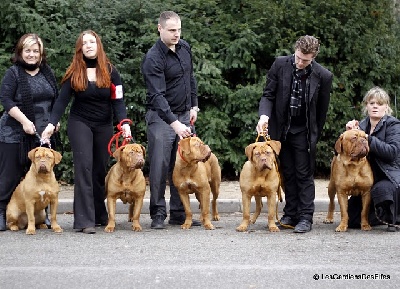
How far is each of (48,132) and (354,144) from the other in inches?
130

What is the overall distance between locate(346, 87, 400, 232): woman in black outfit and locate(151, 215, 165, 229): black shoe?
84.7 inches

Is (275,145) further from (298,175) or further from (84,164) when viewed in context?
(84,164)

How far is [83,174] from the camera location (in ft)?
29.2

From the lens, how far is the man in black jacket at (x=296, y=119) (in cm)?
877

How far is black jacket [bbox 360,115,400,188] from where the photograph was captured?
8.82 m

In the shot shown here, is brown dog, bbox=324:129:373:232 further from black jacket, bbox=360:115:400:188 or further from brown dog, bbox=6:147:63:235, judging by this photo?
brown dog, bbox=6:147:63:235

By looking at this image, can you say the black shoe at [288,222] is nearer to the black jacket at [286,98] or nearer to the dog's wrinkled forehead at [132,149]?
the black jacket at [286,98]

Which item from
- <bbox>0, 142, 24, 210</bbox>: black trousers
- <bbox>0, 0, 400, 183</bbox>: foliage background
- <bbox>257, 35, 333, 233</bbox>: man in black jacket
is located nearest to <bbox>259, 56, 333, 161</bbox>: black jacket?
<bbox>257, 35, 333, 233</bbox>: man in black jacket

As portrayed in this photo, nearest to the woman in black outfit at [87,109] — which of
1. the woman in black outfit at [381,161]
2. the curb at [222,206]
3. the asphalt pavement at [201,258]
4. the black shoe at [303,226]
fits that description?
the asphalt pavement at [201,258]

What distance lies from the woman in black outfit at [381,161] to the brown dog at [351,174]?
12cm

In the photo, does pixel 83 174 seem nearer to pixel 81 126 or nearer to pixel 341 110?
pixel 81 126

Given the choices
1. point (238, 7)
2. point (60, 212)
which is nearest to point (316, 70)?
point (60, 212)

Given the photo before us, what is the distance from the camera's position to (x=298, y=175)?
29.7ft

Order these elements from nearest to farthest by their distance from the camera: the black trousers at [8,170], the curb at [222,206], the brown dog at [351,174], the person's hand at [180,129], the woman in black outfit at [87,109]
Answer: the brown dog at [351,174] → the person's hand at [180,129] → the woman in black outfit at [87,109] → the black trousers at [8,170] → the curb at [222,206]
